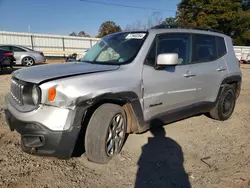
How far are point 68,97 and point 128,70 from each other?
960 mm

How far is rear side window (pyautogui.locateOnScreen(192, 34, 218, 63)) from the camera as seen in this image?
4168 millimetres

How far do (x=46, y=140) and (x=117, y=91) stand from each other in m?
1.02

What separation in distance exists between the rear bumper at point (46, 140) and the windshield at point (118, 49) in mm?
1334

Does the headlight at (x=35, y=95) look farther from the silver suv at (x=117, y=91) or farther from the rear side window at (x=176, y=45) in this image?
the rear side window at (x=176, y=45)

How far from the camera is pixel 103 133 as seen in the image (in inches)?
113

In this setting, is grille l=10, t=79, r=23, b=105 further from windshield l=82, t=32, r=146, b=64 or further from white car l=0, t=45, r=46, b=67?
white car l=0, t=45, r=46, b=67

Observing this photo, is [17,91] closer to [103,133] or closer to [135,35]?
[103,133]

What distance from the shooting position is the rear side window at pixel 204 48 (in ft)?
13.7

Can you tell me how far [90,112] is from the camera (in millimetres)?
2928

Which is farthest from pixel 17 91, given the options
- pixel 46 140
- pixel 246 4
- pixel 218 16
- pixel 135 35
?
pixel 246 4

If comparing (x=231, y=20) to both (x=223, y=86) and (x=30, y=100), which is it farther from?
(x=30, y=100)

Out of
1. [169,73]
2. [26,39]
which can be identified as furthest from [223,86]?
[26,39]

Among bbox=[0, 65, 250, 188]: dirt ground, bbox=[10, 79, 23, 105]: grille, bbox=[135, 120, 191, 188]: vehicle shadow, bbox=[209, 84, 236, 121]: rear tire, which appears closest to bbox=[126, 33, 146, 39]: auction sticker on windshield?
bbox=[135, 120, 191, 188]: vehicle shadow

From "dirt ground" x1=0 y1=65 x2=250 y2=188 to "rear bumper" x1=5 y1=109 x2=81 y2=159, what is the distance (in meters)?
0.36
